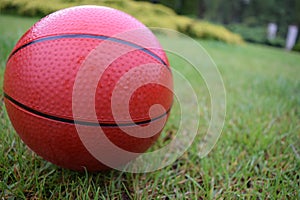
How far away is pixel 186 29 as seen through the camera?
11.7 metres

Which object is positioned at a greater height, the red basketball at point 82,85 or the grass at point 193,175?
the red basketball at point 82,85

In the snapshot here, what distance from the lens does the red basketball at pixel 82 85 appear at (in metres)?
1.08

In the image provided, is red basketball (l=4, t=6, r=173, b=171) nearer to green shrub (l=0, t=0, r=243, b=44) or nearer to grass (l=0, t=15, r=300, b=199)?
grass (l=0, t=15, r=300, b=199)

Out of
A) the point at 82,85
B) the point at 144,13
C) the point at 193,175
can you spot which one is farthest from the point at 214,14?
the point at 82,85

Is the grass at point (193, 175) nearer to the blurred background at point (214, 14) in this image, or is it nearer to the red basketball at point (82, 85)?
the red basketball at point (82, 85)

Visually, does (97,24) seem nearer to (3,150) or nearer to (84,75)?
(84,75)

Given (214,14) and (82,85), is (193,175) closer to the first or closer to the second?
(82,85)

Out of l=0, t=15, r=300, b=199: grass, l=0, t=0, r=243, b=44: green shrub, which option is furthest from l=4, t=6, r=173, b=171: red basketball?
l=0, t=0, r=243, b=44: green shrub

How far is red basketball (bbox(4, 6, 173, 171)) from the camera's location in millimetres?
1080

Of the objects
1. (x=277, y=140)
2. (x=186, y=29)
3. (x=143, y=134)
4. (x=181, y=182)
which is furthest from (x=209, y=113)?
(x=186, y=29)

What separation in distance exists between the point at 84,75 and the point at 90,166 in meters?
0.50

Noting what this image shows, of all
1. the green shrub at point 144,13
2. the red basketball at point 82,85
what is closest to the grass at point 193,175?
the red basketball at point 82,85

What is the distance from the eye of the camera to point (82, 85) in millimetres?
1068

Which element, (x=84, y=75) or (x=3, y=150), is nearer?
(x=84, y=75)
